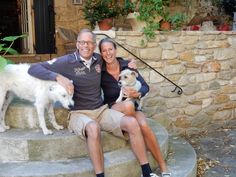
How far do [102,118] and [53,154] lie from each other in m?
0.54

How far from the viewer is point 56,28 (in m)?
6.72

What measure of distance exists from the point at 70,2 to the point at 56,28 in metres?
0.57

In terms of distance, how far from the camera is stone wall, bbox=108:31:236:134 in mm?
4609

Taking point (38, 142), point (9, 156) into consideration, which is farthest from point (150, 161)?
point (9, 156)

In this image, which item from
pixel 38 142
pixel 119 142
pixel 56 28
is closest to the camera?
pixel 38 142

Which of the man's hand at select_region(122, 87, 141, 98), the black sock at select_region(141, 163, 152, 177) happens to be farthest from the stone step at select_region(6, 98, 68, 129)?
the black sock at select_region(141, 163, 152, 177)

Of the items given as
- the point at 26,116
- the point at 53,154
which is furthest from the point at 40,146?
the point at 26,116

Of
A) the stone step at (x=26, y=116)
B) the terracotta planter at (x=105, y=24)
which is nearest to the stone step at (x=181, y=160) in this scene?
the stone step at (x=26, y=116)

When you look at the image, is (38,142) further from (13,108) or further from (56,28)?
(56,28)

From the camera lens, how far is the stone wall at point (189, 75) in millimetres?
4609

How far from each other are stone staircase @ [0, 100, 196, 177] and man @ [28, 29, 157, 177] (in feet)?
0.47

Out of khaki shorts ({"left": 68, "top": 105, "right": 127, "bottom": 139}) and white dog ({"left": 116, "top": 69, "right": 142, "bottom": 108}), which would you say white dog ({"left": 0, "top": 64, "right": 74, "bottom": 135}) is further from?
white dog ({"left": 116, "top": 69, "right": 142, "bottom": 108})

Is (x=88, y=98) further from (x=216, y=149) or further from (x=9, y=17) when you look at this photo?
(x=9, y=17)

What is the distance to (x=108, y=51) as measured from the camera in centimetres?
331
